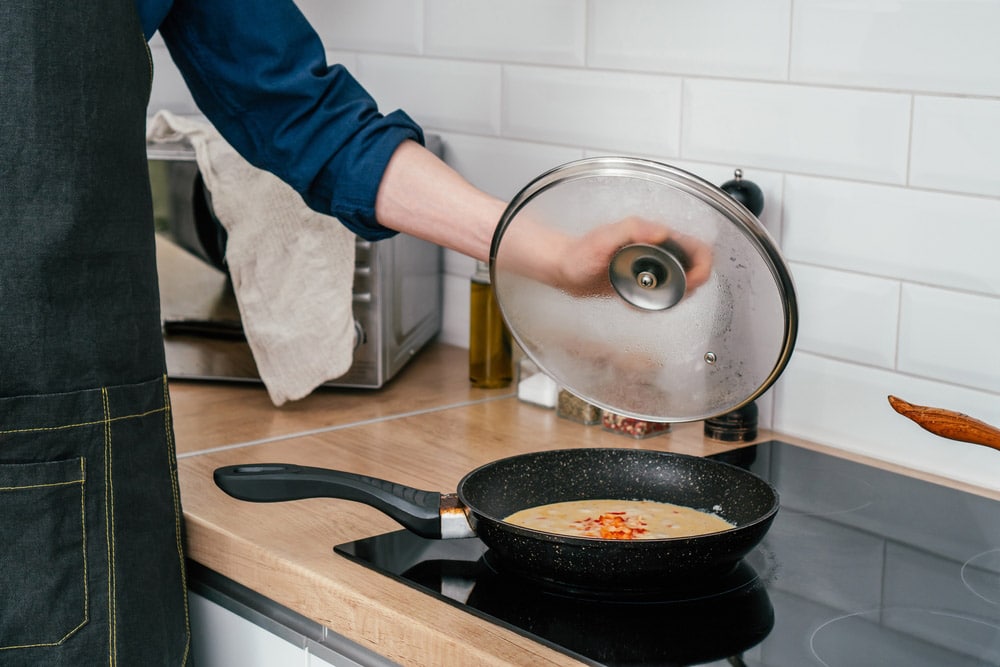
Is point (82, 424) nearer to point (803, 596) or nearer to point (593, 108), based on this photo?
point (803, 596)

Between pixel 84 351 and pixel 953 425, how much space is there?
2.22 feet

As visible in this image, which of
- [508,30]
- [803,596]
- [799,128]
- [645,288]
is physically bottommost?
[803,596]

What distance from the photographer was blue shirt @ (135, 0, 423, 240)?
1.09 metres

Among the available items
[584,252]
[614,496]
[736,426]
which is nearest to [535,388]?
[736,426]

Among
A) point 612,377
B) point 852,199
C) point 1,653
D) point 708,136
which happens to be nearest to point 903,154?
point 852,199

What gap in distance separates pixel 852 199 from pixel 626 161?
492mm

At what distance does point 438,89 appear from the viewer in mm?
1640

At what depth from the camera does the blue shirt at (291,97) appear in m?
1.09

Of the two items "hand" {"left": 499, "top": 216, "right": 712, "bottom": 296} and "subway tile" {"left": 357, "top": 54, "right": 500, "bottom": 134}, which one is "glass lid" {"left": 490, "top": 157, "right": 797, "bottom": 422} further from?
"subway tile" {"left": 357, "top": 54, "right": 500, "bottom": 134}

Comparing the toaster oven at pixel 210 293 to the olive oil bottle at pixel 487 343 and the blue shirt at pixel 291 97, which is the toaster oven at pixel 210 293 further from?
the blue shirt at pixel 291 97

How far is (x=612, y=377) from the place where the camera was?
88 cm

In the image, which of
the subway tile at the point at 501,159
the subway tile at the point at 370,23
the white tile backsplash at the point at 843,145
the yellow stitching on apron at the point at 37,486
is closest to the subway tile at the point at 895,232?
the white tile backsplash at the point at 843,145

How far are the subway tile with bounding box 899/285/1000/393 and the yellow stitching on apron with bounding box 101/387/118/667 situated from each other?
771 millimetres

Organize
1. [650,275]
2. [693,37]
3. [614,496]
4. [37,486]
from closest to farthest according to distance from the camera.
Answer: [650,275]
[37,486]
[614,496]
[693,37]
